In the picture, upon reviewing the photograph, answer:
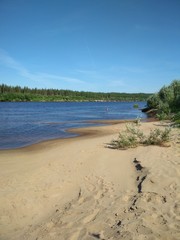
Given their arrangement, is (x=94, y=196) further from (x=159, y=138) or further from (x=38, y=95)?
(x=38, y=95)

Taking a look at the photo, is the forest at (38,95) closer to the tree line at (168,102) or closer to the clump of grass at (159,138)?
the tree line at (168,102)

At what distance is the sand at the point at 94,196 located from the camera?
5603 millimetres

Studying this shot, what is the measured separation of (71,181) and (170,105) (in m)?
30.3

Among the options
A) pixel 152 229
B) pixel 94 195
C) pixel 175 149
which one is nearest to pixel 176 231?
pixel 152 229

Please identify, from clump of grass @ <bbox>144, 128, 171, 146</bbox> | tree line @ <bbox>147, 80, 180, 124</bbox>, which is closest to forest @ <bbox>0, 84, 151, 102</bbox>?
tree line @ <bbox>147, 80, 180, 124</bbox>

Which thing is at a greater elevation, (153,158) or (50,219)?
(153,158)

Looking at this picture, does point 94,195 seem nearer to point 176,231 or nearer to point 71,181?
point 71,181

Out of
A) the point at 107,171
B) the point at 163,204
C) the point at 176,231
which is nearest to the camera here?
the point at 176,231

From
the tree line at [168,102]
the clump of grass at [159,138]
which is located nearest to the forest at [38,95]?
the tree line at [168,102]

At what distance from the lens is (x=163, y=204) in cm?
637

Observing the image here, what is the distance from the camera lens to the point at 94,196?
751 centimetres

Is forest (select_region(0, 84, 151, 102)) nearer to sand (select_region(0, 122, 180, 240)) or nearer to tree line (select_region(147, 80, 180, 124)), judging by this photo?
tree line (select_region(147, 80, 180, 124))

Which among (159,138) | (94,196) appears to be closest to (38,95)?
(159,138)

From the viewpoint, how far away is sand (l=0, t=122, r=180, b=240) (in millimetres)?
5603
